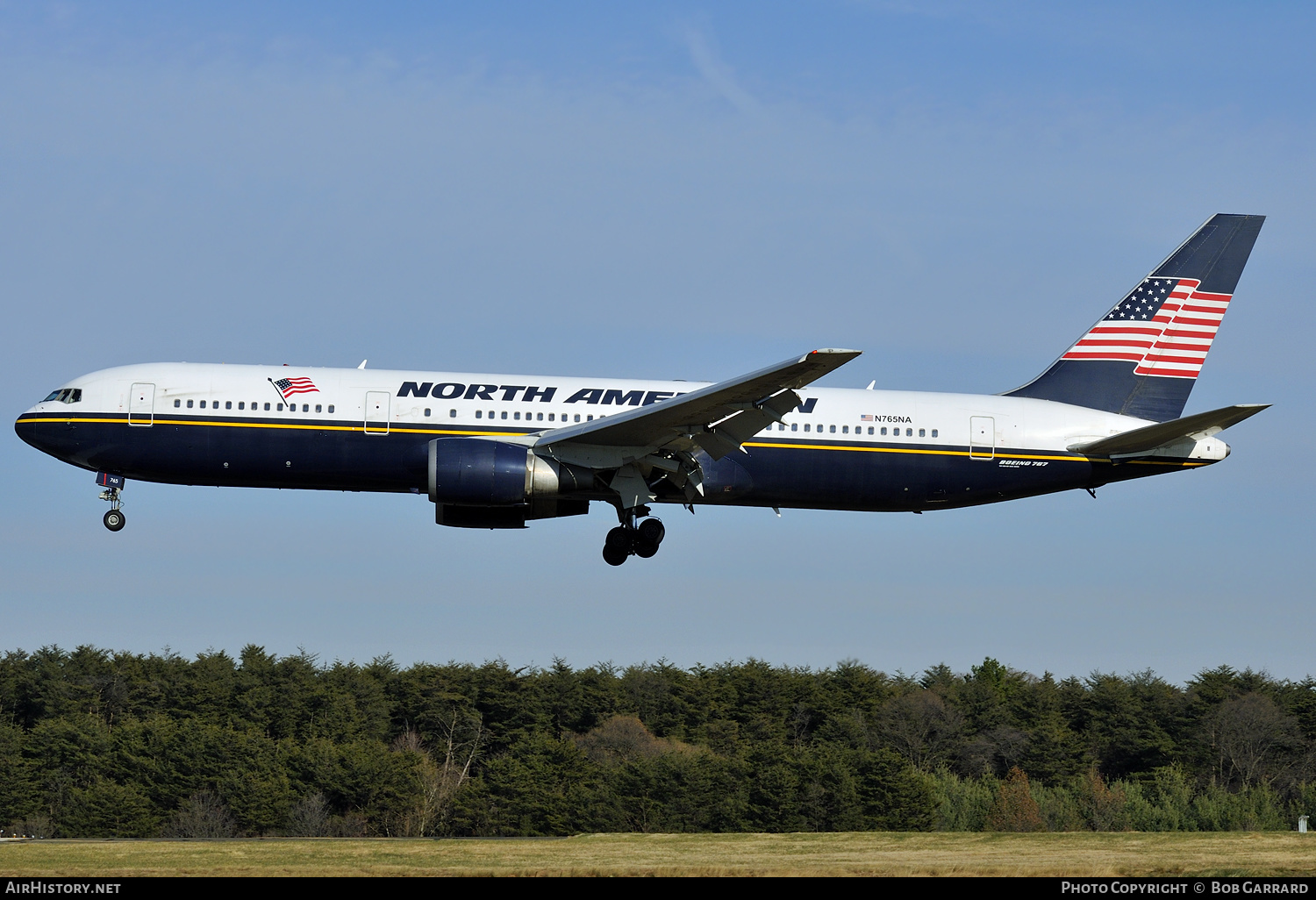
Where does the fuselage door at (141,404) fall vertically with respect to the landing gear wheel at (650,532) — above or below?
above

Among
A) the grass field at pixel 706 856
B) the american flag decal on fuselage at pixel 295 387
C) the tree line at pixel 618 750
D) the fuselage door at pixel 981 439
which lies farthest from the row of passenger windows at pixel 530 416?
the tree line at pixel 618 750

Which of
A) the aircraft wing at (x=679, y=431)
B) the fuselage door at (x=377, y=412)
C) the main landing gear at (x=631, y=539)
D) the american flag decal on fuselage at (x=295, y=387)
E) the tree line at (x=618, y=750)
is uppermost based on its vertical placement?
the american flag decal on fuselage at (x=295, y=387)

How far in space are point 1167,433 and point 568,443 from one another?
1354 centimetres

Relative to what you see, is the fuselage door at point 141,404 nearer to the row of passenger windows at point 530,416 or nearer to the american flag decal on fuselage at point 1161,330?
the row of passenger windows at point 530,416

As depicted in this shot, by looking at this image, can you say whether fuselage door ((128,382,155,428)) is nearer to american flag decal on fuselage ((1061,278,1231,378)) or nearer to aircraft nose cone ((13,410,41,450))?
aircraft nose cone ((13,410,41,450))

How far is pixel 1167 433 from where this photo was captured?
104 ft

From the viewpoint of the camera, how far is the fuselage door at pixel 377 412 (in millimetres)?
31000

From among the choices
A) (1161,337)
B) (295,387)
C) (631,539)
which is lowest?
(631,539)

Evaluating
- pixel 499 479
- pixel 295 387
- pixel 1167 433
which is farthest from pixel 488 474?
pixel 1167 433

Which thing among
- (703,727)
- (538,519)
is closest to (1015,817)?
(703,727)

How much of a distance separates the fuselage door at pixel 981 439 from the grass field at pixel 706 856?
8.91 metres

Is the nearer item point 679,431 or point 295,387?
point 679,431

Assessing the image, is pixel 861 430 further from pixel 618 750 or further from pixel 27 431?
pixel 618 750

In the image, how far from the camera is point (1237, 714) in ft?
254
